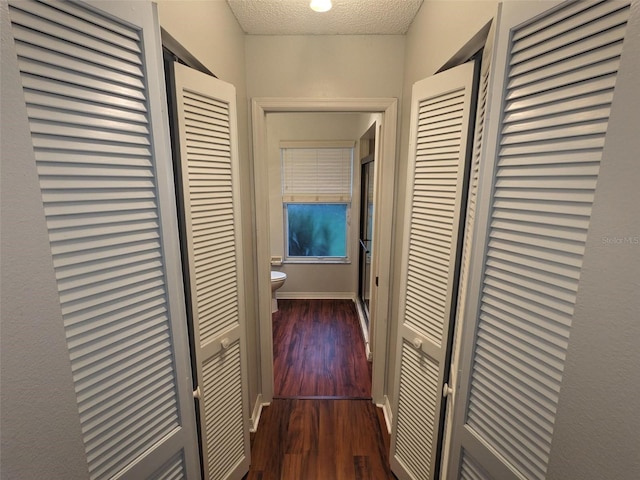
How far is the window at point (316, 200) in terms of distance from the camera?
12.1 feet

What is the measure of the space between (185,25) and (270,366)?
6.72 feet

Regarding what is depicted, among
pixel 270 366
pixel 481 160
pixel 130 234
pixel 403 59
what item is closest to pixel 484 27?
pixel 481 160

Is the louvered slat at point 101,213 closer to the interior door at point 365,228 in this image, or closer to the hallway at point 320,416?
the hallway at point 320,416

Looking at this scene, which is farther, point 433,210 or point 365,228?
point 365,228

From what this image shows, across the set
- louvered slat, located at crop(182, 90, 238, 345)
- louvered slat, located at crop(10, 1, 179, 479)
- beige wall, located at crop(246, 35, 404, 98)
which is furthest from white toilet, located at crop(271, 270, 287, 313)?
louvered slat, located at crop(10, 1, 179, 479)

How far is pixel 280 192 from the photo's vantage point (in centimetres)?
375

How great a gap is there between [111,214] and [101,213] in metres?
0.02

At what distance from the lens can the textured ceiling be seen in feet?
4.69

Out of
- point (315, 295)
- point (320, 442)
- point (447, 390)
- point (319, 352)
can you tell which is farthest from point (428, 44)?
point (315, 295)

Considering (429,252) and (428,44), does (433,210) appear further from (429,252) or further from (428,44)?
(428,44)

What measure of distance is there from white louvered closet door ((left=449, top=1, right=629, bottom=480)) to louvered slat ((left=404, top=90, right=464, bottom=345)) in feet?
1.20

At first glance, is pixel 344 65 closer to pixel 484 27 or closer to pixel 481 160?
pixel 484 27

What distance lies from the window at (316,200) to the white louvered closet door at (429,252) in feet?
7.82

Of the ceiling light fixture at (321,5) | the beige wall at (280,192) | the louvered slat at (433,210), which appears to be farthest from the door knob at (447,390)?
the beige wall at (280,192)
